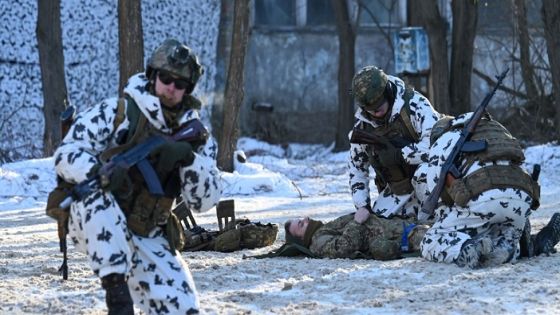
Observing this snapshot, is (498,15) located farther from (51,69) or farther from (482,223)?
(482,223)

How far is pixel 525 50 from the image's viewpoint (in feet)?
65.7

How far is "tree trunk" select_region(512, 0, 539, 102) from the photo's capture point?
19922 millimetres

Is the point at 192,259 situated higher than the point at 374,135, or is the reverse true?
the point at 374,135

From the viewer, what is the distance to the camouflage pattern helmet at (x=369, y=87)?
29.5 ft

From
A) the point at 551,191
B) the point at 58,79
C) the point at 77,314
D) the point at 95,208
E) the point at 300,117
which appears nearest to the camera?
the point at 95,208

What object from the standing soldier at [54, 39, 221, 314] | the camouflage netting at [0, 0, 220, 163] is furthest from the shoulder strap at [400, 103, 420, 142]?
the camouflage netting at [0, 0, 220, 163]

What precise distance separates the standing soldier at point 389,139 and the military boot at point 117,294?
3573 mm

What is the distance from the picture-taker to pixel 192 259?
29.5 ft

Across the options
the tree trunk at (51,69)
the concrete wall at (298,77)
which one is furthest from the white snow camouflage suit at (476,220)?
the concrete wall at (298,77)

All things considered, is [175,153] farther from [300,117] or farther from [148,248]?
[300,117]

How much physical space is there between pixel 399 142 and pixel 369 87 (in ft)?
1.90

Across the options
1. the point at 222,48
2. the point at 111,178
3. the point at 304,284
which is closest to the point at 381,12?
the point at 222,48

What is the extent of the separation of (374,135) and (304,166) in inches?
425

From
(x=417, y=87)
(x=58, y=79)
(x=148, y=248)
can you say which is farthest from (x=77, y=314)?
(x=417, y=87)
